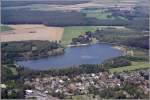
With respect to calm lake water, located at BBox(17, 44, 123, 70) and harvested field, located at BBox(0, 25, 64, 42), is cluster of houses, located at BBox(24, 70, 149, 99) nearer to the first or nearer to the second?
calm lake water, located at BBox(17, 44, 123, 70)

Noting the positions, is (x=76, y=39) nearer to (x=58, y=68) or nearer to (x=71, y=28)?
(x=71, y=28)

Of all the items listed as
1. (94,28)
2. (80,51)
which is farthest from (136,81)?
(94,28)

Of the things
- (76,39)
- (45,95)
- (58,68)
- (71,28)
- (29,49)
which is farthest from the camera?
(71,28)

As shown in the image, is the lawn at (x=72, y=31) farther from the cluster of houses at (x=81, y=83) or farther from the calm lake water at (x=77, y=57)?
the cluster of houses at (x=81, y=83)

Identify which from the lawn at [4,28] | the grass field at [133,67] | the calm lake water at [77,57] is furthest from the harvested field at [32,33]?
the grass field at [133,67]

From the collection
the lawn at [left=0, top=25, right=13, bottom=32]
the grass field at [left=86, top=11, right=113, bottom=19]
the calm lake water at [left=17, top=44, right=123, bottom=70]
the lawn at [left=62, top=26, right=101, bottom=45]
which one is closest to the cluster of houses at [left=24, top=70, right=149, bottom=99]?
the calm lake water at [left=17, top=44, right=123, bottom=70]

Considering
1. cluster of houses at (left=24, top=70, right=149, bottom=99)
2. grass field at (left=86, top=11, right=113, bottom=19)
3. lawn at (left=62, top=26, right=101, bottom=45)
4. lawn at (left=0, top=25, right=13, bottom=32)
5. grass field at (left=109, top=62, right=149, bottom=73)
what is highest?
grass field at (left=86, top=11, right=113, bottom=19)
